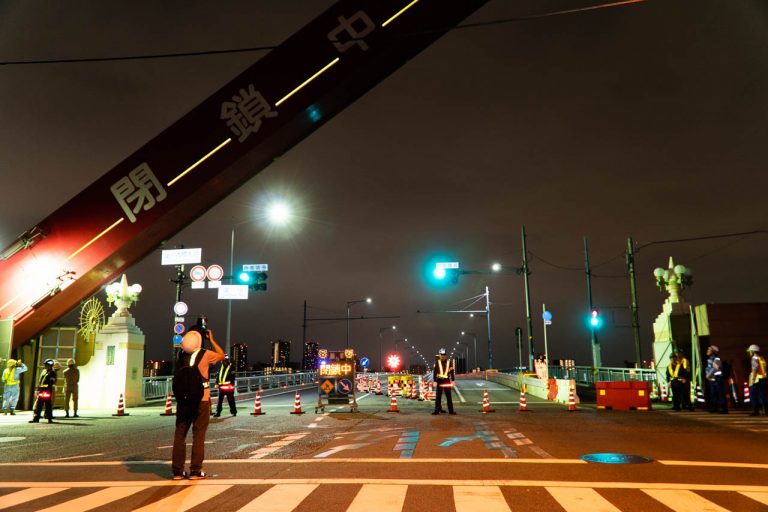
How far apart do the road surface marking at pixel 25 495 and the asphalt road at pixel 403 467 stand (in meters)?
0.03

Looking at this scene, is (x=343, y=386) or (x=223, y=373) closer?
(x=223, y=373)

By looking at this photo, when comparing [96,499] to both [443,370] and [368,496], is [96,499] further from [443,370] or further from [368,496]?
[443,370]

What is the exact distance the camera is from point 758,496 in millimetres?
6648

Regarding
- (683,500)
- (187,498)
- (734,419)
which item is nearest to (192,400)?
(187,498)

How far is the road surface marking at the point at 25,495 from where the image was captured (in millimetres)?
6715

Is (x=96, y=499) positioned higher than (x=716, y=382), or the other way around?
(x=716, y=382)

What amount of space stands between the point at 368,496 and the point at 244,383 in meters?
30.1

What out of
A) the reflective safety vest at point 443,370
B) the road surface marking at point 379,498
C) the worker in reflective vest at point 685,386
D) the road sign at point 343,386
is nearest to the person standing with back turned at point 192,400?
the road surface marking at point 379,498

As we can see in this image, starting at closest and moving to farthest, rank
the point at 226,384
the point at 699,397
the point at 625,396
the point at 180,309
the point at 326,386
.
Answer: the point at 226,384 → the point at 699,397 → the point at 625,396 → the point at 326,386 → the point at 180,309

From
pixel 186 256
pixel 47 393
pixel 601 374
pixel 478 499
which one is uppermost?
pixel 186 256

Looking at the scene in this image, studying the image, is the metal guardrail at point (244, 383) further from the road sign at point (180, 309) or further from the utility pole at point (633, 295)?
the utility pole at point (633, 295)

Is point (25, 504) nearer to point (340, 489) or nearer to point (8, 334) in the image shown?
point (340, 489)

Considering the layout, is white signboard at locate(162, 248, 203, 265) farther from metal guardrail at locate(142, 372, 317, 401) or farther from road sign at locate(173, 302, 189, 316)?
metal guardrail at locate(142, 372, 317, 401)

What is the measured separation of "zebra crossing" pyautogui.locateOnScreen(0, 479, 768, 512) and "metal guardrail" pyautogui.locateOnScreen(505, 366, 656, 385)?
18.6 meters
